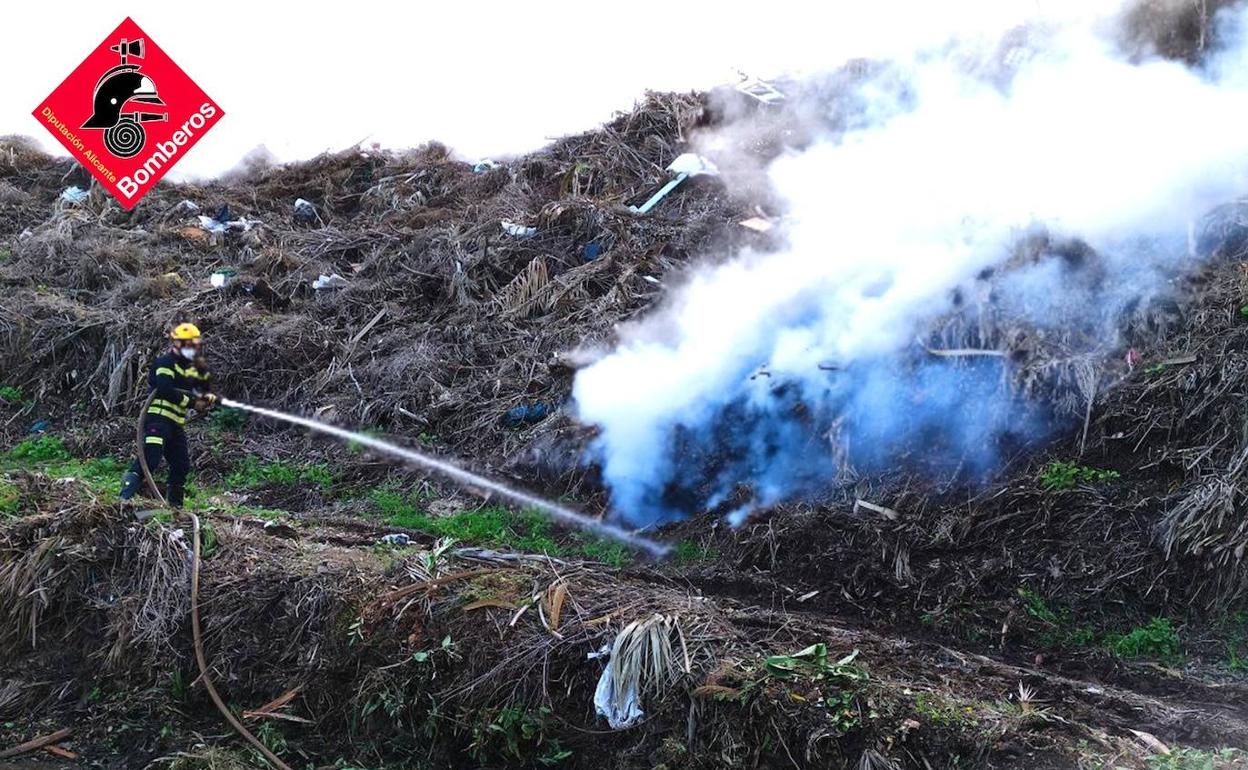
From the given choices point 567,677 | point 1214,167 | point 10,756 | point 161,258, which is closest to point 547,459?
point 567,677

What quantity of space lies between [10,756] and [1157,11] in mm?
11385

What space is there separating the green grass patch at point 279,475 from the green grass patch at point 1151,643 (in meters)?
7.04

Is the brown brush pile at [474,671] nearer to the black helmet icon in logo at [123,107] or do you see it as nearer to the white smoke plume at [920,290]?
the white smoke plume at [920,290]

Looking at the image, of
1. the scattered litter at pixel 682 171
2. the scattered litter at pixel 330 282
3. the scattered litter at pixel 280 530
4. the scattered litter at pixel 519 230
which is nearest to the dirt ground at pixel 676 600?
the scattered litter at pixel 280 530

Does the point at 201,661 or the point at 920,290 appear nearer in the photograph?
the point at 201,661

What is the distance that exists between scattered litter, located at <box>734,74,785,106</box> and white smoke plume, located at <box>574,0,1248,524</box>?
3.35 metres

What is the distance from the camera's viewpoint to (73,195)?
1706 cm

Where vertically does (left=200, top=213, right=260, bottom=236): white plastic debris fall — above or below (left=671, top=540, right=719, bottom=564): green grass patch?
above

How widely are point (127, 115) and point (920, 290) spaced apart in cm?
1267

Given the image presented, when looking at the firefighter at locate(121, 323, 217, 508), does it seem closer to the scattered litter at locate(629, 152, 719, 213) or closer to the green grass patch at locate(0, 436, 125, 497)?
the green grass patch at locate(0, 436, 125, 497)

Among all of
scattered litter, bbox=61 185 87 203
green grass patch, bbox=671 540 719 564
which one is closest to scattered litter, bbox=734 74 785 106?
green grass patch, bbox=671 540 719 564

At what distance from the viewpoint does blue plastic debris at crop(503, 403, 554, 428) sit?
10422mm

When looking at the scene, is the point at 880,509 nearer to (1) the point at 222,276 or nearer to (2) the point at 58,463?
(2) the point at 58,463

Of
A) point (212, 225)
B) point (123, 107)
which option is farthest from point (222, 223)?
point (123, 107)
